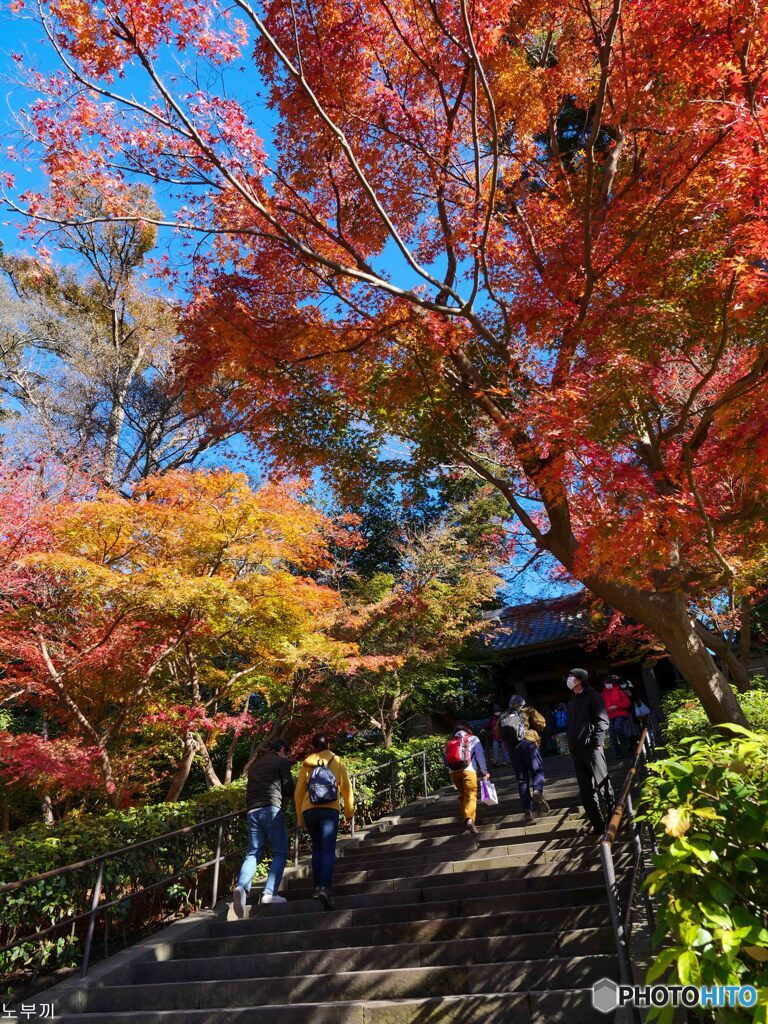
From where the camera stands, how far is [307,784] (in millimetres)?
6055

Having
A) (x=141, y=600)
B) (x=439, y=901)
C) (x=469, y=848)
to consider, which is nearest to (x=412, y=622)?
(x=141, y=600)

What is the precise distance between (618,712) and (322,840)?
7069 mm

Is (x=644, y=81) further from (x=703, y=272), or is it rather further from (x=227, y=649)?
(x=227, y=649)

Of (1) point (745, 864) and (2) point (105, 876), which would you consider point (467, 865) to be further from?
(1) point (745, 864)

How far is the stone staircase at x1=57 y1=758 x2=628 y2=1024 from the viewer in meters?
3.87

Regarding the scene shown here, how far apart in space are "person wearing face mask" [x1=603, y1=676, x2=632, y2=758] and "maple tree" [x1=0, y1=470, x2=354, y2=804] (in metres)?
4.61

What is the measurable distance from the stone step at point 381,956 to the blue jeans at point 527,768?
331 cm

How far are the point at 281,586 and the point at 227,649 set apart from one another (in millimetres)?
3281

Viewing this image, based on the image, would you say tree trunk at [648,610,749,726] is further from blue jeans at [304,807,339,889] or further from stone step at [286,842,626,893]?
blue jeans at [304,807,339,889]

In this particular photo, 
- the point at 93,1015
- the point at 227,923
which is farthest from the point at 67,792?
the point at 93,1015

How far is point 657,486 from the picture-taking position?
650 centimetres

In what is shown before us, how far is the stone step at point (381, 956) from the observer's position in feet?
14.1

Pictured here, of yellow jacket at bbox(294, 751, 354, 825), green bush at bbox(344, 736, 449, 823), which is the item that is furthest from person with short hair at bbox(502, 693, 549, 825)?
yellow jacket at bbox(294, 751, 354, 825)

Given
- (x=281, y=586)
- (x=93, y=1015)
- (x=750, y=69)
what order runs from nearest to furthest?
(x=93, y=1015), (x=750, y=69), (x=281, y=586)
